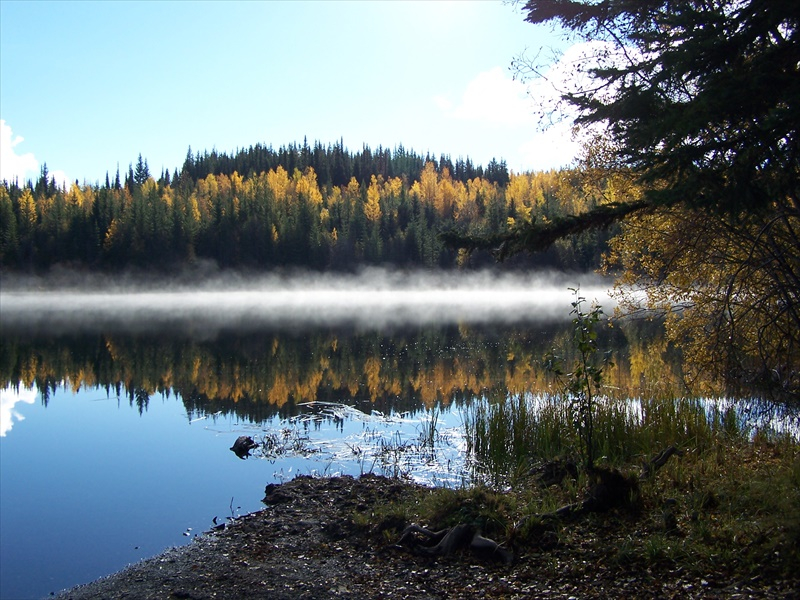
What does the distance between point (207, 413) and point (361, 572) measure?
11.5 m

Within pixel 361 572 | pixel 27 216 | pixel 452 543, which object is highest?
pixel 27 216

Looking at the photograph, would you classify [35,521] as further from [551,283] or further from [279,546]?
[551,283]

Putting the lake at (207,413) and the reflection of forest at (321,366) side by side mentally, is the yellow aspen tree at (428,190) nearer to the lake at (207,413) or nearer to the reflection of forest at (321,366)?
the lake at (207,413)

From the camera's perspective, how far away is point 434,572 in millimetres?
6496

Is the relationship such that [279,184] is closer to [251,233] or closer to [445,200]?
[445,200]

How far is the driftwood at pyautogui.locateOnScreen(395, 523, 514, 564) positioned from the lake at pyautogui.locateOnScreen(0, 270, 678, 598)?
3.11 metres

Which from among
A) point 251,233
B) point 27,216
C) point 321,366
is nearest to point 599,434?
point 321,366

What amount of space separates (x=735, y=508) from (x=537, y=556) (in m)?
1.88

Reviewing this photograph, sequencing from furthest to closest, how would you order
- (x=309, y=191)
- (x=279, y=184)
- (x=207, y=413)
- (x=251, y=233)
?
(x=279, y=184), (x=309, y=191), (x=251, y=233), (x=207, y=413)

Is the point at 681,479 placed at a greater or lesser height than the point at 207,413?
greater

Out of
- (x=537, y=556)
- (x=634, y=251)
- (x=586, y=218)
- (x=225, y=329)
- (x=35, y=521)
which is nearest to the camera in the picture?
(x=537, y=556)

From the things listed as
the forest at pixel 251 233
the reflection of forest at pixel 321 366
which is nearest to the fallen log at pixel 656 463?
the reflection of forest at pixel 321 366

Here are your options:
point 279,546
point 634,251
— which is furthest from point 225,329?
point 279,546

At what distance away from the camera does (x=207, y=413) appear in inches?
683
